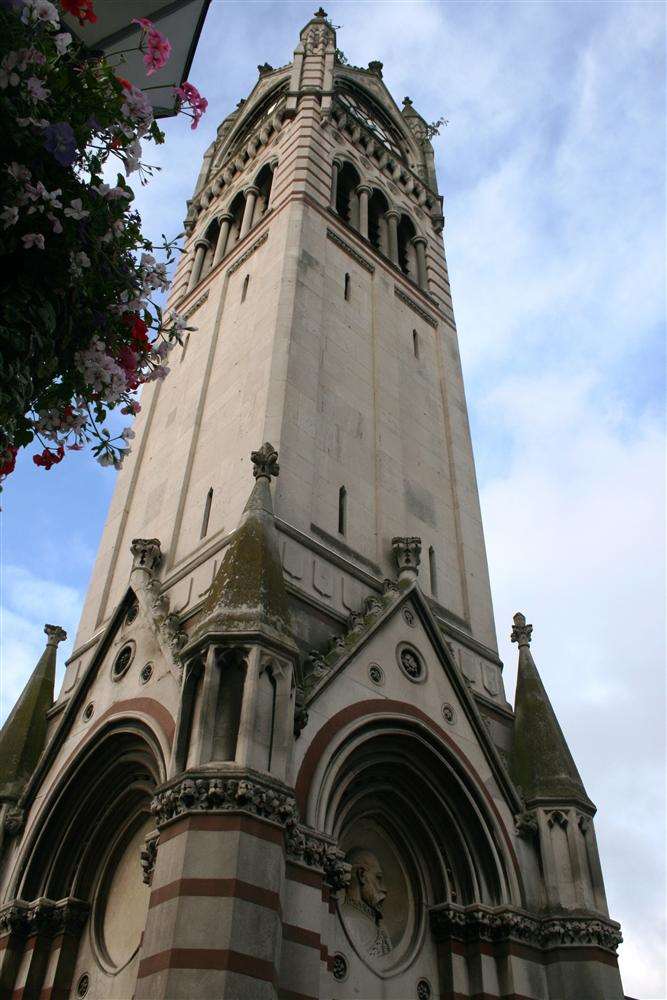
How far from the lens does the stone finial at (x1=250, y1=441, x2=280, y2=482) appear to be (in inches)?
634

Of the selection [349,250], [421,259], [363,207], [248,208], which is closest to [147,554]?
[349,250]

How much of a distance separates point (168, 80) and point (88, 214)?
2994 mm

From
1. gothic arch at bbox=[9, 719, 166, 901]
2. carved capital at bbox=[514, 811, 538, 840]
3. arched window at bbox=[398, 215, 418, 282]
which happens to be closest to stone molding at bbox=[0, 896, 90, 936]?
gothic arch at bbox=[9, 719, 166, 901]

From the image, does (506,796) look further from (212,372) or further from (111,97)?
(111,97)

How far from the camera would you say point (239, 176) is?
31.1 metres

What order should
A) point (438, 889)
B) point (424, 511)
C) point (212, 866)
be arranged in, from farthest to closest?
point (424, 511) < point (438, 889) < point (212, 866)

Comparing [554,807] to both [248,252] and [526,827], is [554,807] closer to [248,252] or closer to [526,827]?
[526,827]

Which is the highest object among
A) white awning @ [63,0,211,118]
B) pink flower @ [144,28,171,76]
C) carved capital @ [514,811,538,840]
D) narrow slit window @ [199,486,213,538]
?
narrow slit window @ [199,486,213,538]

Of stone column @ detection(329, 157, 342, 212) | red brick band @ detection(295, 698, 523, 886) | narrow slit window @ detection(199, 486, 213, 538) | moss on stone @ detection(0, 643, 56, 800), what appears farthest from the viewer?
stone column @ detection(329, 157, 342, 212)

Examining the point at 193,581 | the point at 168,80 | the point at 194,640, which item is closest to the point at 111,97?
the point at 168,80

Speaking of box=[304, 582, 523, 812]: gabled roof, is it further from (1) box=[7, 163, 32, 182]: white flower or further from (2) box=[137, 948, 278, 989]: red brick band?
(1) box=[7, 163, 32, 182]: white flower

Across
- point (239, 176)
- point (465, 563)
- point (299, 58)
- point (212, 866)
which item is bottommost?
point (212, 866)

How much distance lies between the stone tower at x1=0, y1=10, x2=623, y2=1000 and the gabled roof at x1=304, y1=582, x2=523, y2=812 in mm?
57

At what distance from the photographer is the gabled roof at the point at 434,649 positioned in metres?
15.0
